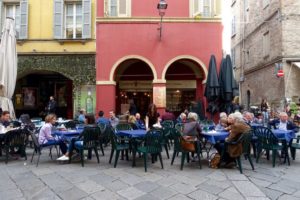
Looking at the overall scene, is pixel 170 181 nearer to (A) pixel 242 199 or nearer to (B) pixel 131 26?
(A) pixel 242 199

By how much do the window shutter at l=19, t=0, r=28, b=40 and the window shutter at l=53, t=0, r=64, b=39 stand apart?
1.34 meters

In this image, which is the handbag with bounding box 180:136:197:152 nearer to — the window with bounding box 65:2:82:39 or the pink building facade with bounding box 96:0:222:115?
the pink building facade with bounding box 96:0:222:115

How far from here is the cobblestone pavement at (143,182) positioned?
16.0 feet

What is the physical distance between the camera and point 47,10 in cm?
1448

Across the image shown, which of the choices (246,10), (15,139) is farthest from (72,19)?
(246,10)

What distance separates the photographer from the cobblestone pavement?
4883 mm

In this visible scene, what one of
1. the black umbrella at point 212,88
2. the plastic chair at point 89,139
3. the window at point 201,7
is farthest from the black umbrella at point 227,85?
the plastic chair at point 89,139

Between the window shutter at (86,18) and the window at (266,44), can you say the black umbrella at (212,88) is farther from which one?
the window at (266,44)

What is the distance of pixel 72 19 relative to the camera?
14562 millimetres

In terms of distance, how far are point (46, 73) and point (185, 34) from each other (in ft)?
24.8

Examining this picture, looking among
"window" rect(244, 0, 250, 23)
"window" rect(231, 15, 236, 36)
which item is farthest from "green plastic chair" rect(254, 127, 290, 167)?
"window" rect(231, 15, 236, 36)

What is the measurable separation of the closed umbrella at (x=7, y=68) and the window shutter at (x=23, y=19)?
4.03m

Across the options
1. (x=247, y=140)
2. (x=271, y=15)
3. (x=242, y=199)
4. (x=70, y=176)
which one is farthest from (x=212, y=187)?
(x=271, y=15)

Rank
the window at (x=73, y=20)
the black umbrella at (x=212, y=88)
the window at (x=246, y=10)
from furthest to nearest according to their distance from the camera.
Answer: the window at (x=246, y=10) < the window at (x=73, y=20) < the black umbrella at (x=212, y=88)
